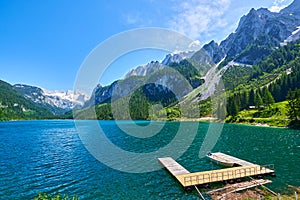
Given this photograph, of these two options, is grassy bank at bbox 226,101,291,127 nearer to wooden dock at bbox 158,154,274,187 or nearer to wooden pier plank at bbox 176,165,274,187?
wooden pier plank at bbox 176,165,274,187

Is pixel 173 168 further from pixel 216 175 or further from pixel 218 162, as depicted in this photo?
pixel 218 162

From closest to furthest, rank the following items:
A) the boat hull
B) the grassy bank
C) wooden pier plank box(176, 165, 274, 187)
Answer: wooden pier plank box(176, 165, 274, 187), the boat hull, the grassy bank

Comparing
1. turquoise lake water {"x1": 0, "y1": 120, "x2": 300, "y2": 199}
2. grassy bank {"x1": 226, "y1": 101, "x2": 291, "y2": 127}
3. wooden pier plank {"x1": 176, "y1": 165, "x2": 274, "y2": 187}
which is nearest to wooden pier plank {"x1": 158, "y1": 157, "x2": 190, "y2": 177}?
turquoise lake water {"x1": 0, "y1": 120, "x2": 300, "y2": 199}

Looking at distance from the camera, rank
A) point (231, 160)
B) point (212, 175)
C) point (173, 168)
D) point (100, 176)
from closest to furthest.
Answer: point (212, 175) → point (100, 176) → point (173, 168) → point (231, 160)

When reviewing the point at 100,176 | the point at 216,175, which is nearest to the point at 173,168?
the point at 216,175

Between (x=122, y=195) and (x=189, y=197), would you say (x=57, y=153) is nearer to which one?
(x=122, y=195)

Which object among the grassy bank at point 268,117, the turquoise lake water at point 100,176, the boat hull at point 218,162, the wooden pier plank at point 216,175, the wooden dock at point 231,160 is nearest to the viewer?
the turquoise lake water at point 100,176

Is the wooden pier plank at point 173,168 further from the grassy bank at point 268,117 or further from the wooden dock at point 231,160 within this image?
the grassy bank at point 268,117

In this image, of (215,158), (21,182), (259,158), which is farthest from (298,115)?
(21,182)

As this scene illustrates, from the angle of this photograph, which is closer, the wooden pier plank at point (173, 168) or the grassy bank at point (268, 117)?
the wooden pier plank at point (173, 168)

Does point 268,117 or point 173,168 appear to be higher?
point 268,117

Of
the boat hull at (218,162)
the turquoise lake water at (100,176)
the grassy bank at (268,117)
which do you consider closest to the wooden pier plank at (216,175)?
the turquoise lake water at (100,176)

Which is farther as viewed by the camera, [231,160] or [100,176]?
[231,160]

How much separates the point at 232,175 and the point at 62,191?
81.0 ft
